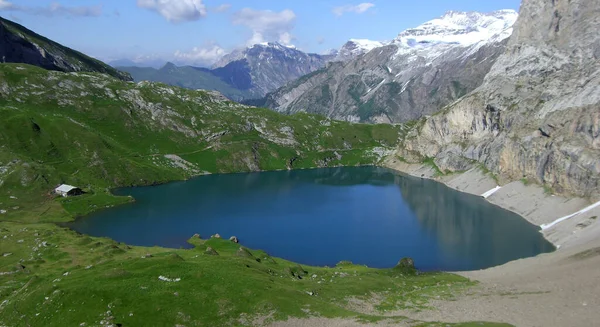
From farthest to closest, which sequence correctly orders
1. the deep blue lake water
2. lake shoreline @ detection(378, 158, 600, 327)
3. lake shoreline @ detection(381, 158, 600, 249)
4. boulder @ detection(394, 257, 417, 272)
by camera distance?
lake shoreline @ detection(381, 158, 600, 249) → the deep blue lake water → boulder @ detection(394, 257, 417, 272) → lake shoreline @ detection(378, 158, 600, 327)

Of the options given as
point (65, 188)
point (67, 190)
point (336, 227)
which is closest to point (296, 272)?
point (336, 227)

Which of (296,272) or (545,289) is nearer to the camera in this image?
(545,289)

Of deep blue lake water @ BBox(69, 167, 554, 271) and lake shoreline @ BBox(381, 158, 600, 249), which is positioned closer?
deep blue lake water @ BBox(69, 167, 554, 271)

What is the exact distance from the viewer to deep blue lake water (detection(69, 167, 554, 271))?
378ft

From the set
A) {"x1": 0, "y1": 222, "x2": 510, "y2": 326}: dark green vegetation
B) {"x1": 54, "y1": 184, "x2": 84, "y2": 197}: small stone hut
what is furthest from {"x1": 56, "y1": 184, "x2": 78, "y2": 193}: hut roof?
{"x1": 0, "y1": 222, "x2": 510, "y2": 326}: dark green vegetation

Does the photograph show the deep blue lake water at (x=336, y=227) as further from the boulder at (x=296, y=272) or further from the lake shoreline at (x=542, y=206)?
A: the boulder at (x=296, y=272)

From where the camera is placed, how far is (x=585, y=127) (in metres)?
166

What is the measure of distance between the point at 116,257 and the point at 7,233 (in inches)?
1441

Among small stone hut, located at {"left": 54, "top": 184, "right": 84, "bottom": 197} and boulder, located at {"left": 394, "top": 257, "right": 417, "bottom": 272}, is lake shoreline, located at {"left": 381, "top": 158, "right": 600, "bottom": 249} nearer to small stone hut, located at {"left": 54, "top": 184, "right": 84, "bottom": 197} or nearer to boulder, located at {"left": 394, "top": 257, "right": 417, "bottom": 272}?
boulder, located at {"left": 394, "top": 257, "right": 417, "bottom": 272}

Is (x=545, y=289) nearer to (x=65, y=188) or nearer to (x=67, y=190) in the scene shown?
(x=67, y=190)

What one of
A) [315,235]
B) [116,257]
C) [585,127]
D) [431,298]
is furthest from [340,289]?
[585,127]

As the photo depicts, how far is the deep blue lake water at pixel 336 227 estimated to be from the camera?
11519 cm

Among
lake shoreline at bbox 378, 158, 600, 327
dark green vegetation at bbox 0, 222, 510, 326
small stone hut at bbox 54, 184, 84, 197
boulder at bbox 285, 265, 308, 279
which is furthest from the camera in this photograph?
small stone hut at bbox 54, 184, 84, 197

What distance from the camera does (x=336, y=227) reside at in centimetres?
14275
